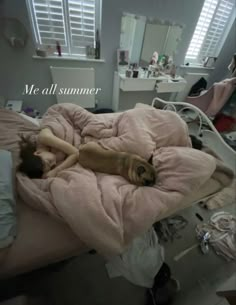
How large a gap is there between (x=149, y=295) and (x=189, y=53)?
11.1 feet

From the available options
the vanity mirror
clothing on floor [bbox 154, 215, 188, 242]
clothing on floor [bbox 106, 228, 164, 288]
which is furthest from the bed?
the vanity mirror

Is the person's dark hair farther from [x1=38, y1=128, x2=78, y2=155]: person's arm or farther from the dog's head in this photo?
the dog's head

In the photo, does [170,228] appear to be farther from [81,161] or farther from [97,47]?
[97,47]

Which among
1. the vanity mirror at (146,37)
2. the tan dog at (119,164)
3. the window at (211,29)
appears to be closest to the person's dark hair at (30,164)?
the tan dog at (119,164)

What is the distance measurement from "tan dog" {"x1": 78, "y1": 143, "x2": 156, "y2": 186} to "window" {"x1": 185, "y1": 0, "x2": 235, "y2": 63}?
2797mm

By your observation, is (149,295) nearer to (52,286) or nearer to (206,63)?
(52,286)

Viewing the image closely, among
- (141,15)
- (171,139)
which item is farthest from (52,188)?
(141,15)

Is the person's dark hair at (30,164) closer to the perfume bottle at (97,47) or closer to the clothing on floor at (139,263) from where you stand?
the clothing on floor at (139,263)

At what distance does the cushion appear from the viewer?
25.9 inches

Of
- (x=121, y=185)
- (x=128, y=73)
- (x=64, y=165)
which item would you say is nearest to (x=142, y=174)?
(x=121, y=185)

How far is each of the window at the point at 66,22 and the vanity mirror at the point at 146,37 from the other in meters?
0.42

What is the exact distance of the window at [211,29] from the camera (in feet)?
8.02

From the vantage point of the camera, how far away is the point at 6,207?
70 centimetres

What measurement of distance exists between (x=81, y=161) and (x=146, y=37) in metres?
2.29
